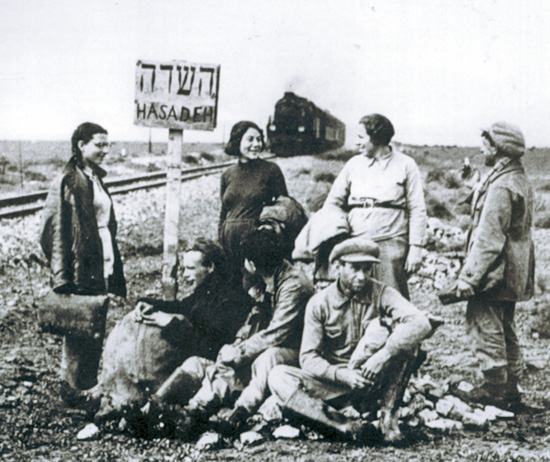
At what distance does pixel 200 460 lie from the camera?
4566 millimetres

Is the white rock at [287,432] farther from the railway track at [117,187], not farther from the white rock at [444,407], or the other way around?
the railway track at [117,187]

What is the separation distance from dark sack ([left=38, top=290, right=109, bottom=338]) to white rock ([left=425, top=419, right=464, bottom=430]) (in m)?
2.49

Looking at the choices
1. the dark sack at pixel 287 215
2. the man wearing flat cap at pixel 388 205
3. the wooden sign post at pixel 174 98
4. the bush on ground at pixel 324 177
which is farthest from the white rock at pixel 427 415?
the bush on ground at pixel 324 177

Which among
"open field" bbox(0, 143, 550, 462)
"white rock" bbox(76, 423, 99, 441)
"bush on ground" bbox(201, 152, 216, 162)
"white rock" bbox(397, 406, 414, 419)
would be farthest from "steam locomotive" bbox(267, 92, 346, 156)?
"white rock" bbox(76, 423, 99, 441)

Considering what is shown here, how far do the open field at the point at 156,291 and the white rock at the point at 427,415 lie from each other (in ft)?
0.41

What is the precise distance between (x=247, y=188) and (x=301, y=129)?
3.41 metres

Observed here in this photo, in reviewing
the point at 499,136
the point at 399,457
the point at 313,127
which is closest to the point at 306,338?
the point at 399,457

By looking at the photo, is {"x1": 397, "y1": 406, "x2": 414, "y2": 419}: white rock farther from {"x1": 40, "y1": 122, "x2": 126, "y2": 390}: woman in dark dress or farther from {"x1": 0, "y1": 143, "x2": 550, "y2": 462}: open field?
{"x1": 40, "y1": 122, "x2": 126, "y2": 390}: woman in dark dress

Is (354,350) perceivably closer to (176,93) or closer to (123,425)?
(123,425)

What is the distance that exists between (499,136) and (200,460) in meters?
3.07

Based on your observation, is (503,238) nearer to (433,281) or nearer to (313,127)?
(433,281)

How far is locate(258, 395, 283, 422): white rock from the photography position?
4.79 meters

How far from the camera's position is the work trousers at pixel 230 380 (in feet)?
16.0

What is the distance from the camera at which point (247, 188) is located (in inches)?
223
